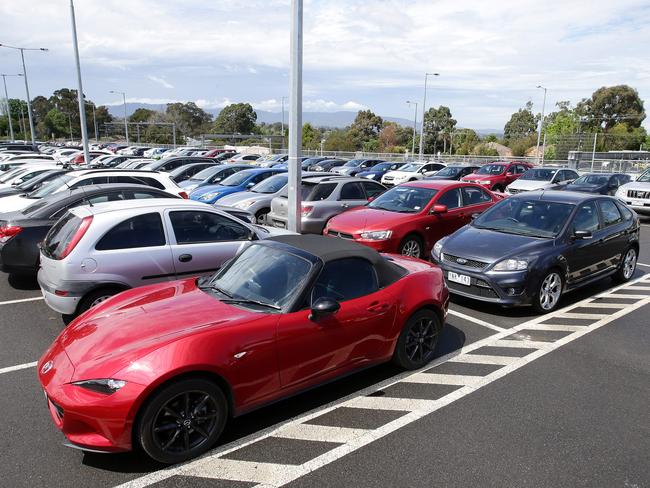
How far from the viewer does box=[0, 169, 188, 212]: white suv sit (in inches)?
400

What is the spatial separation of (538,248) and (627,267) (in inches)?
Answer: 123

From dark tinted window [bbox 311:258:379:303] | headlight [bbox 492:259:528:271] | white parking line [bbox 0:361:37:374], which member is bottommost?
white parking line [bbox 0:361:37:374]

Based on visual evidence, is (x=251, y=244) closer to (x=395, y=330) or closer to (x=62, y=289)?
(x=395, y=330)

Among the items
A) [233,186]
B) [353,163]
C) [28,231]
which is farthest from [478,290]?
[353,163]

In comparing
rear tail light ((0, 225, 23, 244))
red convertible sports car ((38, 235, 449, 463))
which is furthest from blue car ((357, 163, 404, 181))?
red convertible sports car ((38, 235, 449, 463))

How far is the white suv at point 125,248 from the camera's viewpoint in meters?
5.57

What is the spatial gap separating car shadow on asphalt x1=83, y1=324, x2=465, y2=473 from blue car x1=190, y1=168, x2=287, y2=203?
Answer: 9.73 meters

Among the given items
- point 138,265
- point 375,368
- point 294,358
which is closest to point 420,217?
point 375,368

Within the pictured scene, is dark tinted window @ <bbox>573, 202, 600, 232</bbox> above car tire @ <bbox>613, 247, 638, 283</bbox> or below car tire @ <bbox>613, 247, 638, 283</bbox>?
above

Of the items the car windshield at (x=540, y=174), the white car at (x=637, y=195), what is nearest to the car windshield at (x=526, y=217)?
the white car at (x=637, y=195)

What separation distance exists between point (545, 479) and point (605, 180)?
18429mm

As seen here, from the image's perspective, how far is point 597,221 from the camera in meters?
7.75

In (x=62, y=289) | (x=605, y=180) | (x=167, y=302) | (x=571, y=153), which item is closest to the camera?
(x=167, y=302)

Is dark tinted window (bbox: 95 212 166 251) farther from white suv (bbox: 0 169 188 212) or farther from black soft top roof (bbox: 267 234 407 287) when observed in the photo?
white suv (bbox: 0 169 188 212)
